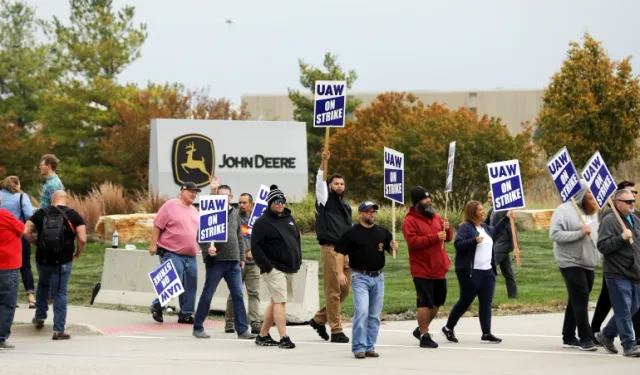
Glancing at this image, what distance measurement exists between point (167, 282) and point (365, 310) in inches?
148

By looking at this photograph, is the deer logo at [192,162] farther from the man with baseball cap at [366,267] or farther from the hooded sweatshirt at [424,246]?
the man with baseball cap at [366,267]

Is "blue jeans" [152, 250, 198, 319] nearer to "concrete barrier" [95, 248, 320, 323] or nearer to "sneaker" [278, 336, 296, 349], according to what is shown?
"concrete barrier" [95, 248, 320, 323]

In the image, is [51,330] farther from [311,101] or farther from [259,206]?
[311,101]

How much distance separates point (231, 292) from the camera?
50.6ft

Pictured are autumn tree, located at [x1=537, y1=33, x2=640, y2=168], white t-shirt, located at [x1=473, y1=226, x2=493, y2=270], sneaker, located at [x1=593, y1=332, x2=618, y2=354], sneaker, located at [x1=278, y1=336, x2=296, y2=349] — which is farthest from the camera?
autumn tree, located at [x1=537, y1=33, x2=640, y2=168]

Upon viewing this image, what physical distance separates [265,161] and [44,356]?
75.0 ft

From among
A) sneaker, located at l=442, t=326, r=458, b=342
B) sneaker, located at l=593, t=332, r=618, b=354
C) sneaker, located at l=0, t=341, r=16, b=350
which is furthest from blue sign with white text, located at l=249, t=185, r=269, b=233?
sneaker, located at l=593, t=332, r=618, b=354

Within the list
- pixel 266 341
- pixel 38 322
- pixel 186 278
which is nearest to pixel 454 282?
pixel 186 278

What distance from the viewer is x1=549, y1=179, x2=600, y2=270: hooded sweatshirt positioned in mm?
13297

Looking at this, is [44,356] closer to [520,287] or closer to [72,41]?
[520,287]

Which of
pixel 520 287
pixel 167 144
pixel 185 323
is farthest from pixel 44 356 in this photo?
pixel 167 144

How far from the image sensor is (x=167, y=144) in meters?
34.4

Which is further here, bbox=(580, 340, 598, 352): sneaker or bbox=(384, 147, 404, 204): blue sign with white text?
bbox=(384, 147, 404, 204): blue sign with white text

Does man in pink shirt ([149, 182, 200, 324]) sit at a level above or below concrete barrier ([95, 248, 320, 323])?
above
